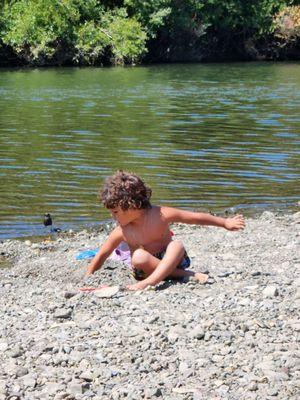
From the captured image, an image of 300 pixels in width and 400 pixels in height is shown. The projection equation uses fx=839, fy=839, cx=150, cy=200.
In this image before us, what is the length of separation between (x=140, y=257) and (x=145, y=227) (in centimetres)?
28

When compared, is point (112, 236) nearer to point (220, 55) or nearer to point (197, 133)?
point (197, 133)

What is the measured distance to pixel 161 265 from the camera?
7.18 meters

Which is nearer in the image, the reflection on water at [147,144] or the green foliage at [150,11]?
the reflection on water at [147,144]

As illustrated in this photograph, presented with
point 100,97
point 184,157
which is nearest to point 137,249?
point 184,157

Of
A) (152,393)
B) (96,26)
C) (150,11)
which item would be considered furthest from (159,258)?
(150,11)

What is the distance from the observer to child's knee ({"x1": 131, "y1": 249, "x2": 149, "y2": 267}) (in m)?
7.25

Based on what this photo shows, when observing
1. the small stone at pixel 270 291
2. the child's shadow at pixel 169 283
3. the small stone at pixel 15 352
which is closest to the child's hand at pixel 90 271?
the child's shadow at pixel 169 283

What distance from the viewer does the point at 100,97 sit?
27.4m

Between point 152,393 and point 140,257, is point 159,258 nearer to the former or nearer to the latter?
point 140,257

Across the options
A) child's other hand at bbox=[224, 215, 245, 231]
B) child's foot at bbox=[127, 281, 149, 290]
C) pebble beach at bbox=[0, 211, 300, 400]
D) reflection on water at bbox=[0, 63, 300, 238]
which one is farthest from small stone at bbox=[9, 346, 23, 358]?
reflection on water at bbox=[0, 63, 300, 238]

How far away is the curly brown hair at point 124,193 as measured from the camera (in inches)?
277

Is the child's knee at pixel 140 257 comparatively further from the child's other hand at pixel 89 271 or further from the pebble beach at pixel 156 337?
the child's other hand at pixel 89 271

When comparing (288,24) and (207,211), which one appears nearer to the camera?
(207,211)

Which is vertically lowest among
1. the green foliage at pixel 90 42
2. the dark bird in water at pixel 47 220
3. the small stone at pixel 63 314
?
the green foliage at pixel 90 42
